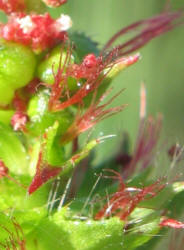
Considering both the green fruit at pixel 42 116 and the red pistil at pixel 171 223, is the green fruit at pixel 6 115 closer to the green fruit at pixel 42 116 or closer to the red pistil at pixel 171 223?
the green fruit at pixel 42 116

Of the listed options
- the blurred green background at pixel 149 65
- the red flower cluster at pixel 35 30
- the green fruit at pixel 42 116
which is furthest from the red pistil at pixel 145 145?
the blurred green background at pixel 149 65

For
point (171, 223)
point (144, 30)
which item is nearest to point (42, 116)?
point (171, 223)

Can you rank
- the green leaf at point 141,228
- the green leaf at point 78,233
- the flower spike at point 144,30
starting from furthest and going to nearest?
the flower spike at point 144,30
the green leaf at point 141,228
the green leaf at point 78,233

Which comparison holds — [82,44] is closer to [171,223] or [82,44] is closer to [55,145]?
[55,145]

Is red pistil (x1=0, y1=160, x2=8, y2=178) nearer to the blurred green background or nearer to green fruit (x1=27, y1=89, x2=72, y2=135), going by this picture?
green fruit (x1=27, y1=89, x2=72, y2=135)

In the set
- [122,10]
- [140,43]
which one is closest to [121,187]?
[140,43]

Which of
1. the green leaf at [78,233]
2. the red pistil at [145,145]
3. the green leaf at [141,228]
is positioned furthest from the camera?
the red pistil at [145,145]

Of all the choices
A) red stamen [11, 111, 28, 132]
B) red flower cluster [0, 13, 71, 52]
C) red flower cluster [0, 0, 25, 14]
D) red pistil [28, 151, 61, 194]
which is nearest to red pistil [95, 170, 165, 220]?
red pistil [28, 151, 61, 194]
